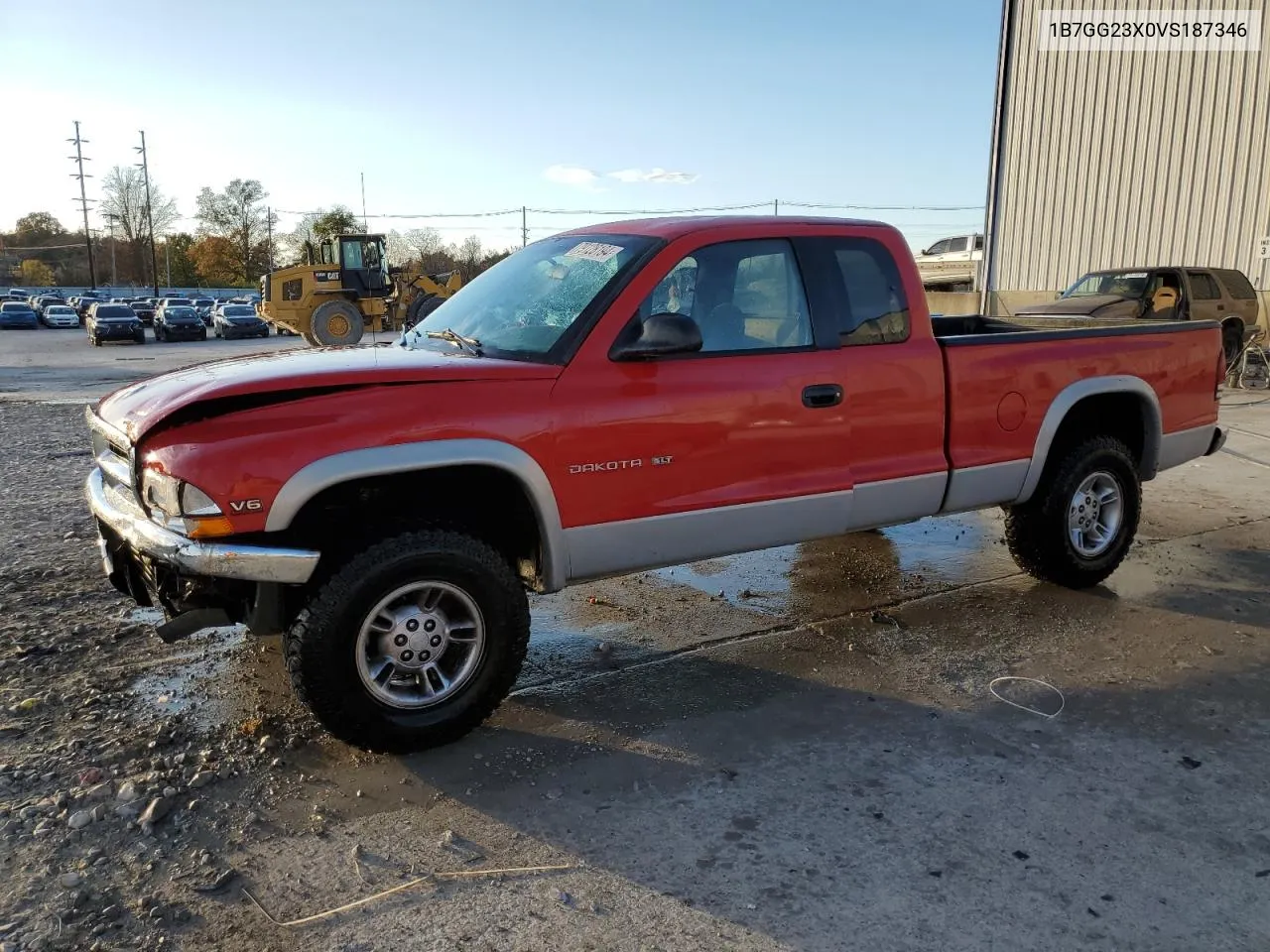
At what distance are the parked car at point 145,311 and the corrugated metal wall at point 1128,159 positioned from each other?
3682 centimetres

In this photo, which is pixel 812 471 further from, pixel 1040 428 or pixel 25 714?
pixel 25 714

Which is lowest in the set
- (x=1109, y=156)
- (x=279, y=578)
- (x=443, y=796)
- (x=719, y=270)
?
(x=443, y=796)

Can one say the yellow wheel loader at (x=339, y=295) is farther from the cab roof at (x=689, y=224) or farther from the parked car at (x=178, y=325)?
the cab roof at (x=689, y=224)

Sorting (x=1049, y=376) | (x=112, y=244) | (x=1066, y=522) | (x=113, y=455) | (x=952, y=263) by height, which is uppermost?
(x=112, y=244)

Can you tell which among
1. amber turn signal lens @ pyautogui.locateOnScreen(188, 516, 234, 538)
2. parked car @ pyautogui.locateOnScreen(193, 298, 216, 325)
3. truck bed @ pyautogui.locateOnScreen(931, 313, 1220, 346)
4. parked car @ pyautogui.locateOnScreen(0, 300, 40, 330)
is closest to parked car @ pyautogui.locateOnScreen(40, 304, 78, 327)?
parked car @ pyautogui.locateOnScreen(0, 300, 40, 330)

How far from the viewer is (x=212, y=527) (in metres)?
3.20

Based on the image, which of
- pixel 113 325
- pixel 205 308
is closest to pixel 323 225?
pixel 205 308

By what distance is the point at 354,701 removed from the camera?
3471 mm

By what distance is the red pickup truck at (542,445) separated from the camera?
10.9 ft

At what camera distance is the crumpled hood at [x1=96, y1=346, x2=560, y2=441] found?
11.0 feet

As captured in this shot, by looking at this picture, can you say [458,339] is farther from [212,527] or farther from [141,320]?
[141,320]

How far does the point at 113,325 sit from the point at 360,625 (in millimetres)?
34765

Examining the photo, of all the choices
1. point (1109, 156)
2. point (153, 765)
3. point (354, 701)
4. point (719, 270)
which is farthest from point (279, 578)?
point (1109, 156)

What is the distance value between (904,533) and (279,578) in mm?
4758
